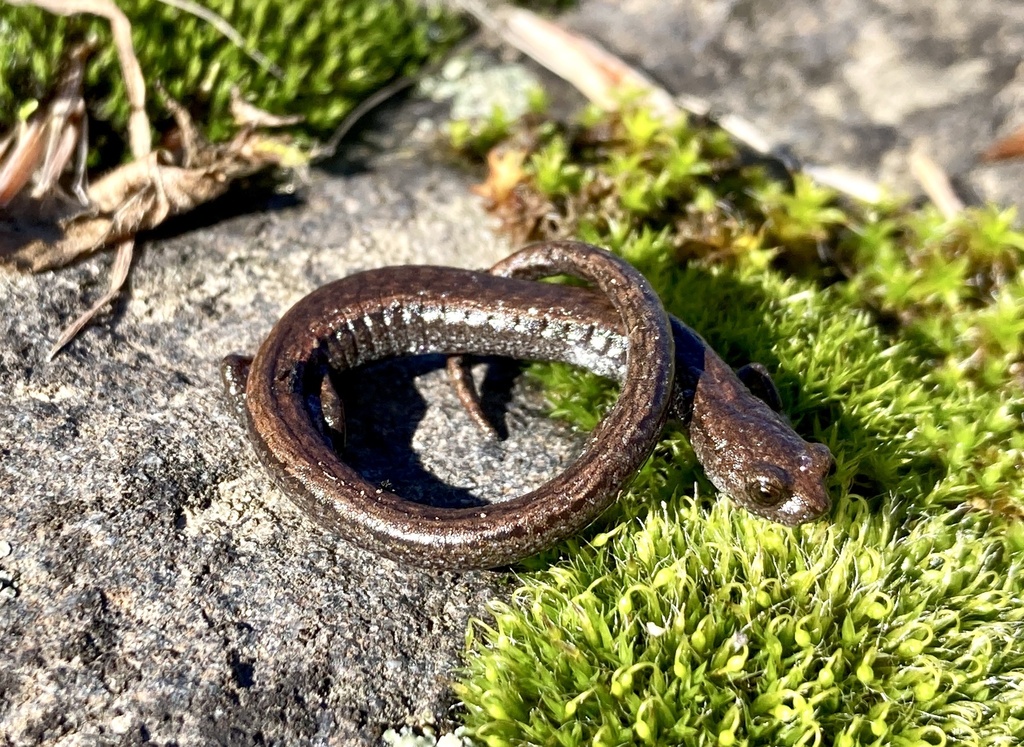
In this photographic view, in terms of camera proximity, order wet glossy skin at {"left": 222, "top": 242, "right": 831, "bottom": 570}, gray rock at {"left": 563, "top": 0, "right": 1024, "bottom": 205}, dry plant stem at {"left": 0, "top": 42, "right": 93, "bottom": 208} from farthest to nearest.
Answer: gray rock at {"left": 563, "top": 0, "right": 1024, "bottom": 205}
dry plant stem at {"left": 0, "top": 42, "right": 93, "bottom": 208}
wet glossy skin at {"left": 222, "top": 242, "right": 831, "bottom": 570}

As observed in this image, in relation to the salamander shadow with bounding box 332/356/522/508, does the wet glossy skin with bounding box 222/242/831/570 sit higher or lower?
higher

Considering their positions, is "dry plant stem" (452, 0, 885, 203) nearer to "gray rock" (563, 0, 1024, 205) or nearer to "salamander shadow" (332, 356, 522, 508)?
"gray rock" (563, 0, 1024, 205)

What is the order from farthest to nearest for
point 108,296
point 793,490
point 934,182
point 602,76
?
point 602,76 < point 934,182 < point 108,296 < point 793,490

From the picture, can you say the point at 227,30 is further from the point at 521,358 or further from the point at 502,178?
the point at 521,358

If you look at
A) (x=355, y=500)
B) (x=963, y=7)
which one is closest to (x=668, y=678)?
(x=355, y=500)

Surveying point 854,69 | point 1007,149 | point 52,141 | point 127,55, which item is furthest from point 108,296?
point 1007,149

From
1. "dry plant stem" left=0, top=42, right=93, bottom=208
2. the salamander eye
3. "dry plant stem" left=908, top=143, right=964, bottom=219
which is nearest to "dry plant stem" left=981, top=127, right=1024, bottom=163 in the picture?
"dry plant stem" left=908, top=143, right=964, bottom=219
